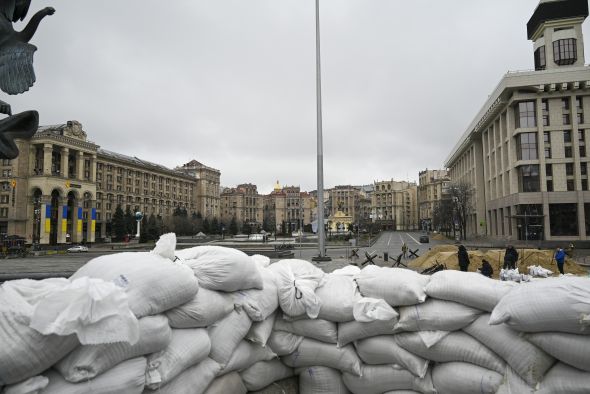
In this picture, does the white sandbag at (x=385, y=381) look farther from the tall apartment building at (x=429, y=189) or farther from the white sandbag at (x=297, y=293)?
the tall apartment building at (x=429, y=189)

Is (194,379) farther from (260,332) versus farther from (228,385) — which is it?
(260,332)

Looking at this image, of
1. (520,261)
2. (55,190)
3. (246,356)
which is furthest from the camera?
(55,190)

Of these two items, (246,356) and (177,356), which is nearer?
(177,356)

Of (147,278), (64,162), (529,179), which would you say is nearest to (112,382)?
(147,278)

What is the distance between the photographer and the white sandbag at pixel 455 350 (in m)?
2.79

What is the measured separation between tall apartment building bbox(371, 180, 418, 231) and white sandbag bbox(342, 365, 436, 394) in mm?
122485

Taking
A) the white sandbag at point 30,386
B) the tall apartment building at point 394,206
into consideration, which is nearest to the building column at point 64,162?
the white sandbag at point 30,386

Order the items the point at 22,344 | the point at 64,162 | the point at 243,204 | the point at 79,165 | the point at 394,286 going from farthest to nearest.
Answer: the point at 243,204 → the point at 79,165 → the point at 64,162 → the point at 394,286 → the point at 22,344

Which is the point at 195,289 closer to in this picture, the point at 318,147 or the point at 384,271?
the point at 384,271

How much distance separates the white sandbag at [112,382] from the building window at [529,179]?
38908mm

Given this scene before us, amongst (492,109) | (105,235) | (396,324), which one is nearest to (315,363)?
(396,324)

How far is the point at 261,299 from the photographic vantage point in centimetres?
318

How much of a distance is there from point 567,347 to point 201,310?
7.65 ft

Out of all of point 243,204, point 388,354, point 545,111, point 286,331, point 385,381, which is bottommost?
point 385,381
